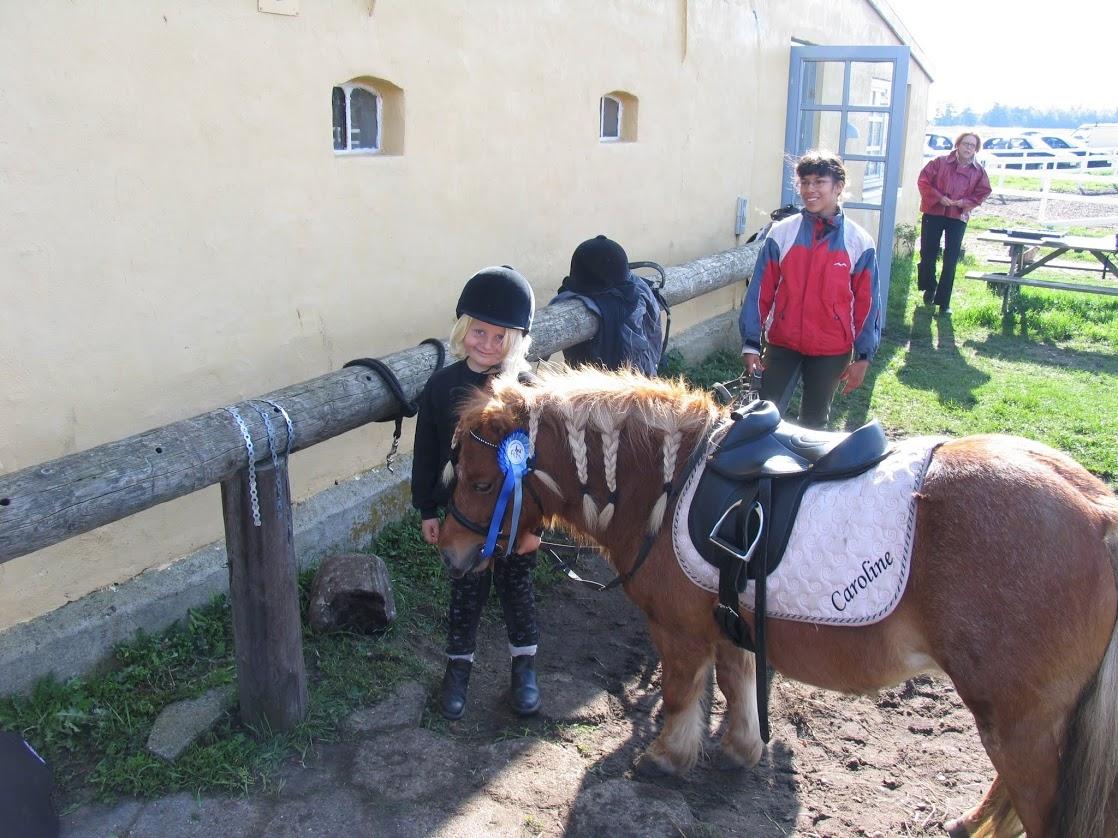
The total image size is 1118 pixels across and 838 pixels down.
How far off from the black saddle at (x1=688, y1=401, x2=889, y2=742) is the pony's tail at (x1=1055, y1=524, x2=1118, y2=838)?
685 mm

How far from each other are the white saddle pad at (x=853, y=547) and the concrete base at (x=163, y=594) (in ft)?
7.38

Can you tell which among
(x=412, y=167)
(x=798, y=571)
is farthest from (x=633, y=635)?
(x=412, y=167)

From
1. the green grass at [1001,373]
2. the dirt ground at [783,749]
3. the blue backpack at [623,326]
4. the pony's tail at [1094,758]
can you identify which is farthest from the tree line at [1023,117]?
the pony's tail at [1094,758]

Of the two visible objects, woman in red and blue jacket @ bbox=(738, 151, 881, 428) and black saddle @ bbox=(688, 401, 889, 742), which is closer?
black saddle @ bbox=(688, 401, 889, 742)

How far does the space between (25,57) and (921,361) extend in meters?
7.26

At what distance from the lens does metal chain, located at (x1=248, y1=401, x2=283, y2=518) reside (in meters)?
3.01

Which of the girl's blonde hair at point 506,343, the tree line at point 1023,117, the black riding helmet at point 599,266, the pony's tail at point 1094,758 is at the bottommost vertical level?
the pony's tail at point 1094,758

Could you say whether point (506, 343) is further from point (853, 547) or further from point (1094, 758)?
point (1094, 758)

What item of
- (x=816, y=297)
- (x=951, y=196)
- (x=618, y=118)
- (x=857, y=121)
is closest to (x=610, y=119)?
(x=618, y=118)

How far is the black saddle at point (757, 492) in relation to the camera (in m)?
2.63

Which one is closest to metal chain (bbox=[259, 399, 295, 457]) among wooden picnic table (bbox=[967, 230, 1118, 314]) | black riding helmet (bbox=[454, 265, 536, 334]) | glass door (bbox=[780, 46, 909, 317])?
black riding helmet (bbox=[454, 265, 536, 334])

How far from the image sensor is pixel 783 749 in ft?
11.4

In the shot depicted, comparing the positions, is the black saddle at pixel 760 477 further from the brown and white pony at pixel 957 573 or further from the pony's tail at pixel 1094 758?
the pony's tail at pixel 1094 758

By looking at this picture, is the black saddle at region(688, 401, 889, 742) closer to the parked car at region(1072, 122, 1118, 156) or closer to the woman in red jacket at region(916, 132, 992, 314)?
the woman in red jacket at region(916, 132, 992, 314)
